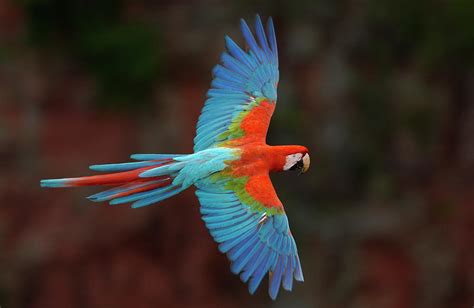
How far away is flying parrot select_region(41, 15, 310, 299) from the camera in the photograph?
530 cm

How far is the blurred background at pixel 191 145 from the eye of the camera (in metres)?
10.1

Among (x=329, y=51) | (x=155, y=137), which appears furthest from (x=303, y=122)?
(x=155, y=137)

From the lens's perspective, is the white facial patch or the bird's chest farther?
the white facial patch

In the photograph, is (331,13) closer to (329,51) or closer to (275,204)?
(329,51)

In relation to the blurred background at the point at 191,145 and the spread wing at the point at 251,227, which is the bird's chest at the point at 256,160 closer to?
the spread wing at the point at 251,227

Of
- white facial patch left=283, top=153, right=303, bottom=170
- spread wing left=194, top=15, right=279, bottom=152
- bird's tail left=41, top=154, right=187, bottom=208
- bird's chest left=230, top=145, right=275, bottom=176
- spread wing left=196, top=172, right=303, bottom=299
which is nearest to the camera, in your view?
spread wing left=196, top=172, right=303, bottom=299

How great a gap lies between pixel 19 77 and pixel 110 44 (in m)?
1.20

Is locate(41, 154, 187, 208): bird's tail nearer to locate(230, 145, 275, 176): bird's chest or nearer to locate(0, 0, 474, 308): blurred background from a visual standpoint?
locate(230, 145, 275, 176): bird's chest

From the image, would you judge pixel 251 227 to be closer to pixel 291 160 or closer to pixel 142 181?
pixel 291 160

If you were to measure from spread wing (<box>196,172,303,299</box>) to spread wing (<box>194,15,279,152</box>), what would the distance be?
0.38 metres

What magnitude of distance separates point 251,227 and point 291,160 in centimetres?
50

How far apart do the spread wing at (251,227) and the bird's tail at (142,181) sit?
0.20 meters

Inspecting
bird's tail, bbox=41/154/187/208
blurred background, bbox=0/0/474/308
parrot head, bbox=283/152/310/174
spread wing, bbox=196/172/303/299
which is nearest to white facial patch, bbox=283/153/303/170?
parrot head, bbox=283/152/310/174

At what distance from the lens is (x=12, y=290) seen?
34.4 ft
